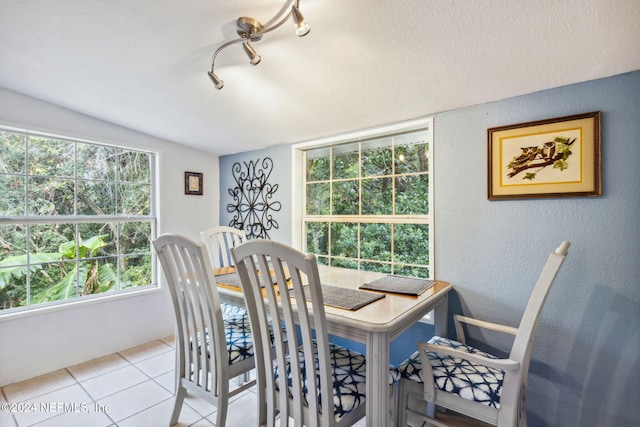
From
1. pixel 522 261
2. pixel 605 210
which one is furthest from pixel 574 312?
pixel 605 210

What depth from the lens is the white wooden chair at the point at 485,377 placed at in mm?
1202

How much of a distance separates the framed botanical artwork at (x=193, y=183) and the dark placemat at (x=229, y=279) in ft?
4.91

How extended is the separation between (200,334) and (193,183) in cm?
210

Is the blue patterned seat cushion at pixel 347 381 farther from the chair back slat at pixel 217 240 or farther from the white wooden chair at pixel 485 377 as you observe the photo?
the chair back slat at pixel 217 240

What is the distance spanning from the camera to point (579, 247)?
1564mm

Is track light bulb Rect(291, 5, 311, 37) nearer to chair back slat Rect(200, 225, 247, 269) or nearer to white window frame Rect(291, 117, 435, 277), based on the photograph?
white window frame Rect(291, 117, 435, 277)

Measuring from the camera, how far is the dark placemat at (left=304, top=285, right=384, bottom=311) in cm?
144

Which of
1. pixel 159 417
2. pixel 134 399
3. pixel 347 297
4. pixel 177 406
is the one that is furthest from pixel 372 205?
pixel 134 399

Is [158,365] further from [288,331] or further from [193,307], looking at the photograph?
[288,331]

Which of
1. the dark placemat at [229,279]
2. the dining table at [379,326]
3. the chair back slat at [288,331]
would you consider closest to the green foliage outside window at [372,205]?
the dining table at [379,326]

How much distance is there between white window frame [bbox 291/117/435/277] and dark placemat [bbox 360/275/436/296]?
19 centimetres

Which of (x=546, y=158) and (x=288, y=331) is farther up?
(x=546, y=158)

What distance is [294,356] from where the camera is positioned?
1.19 metres

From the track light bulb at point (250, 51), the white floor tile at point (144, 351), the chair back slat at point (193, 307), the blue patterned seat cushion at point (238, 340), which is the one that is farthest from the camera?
the white floor tile at point (144, 351)
